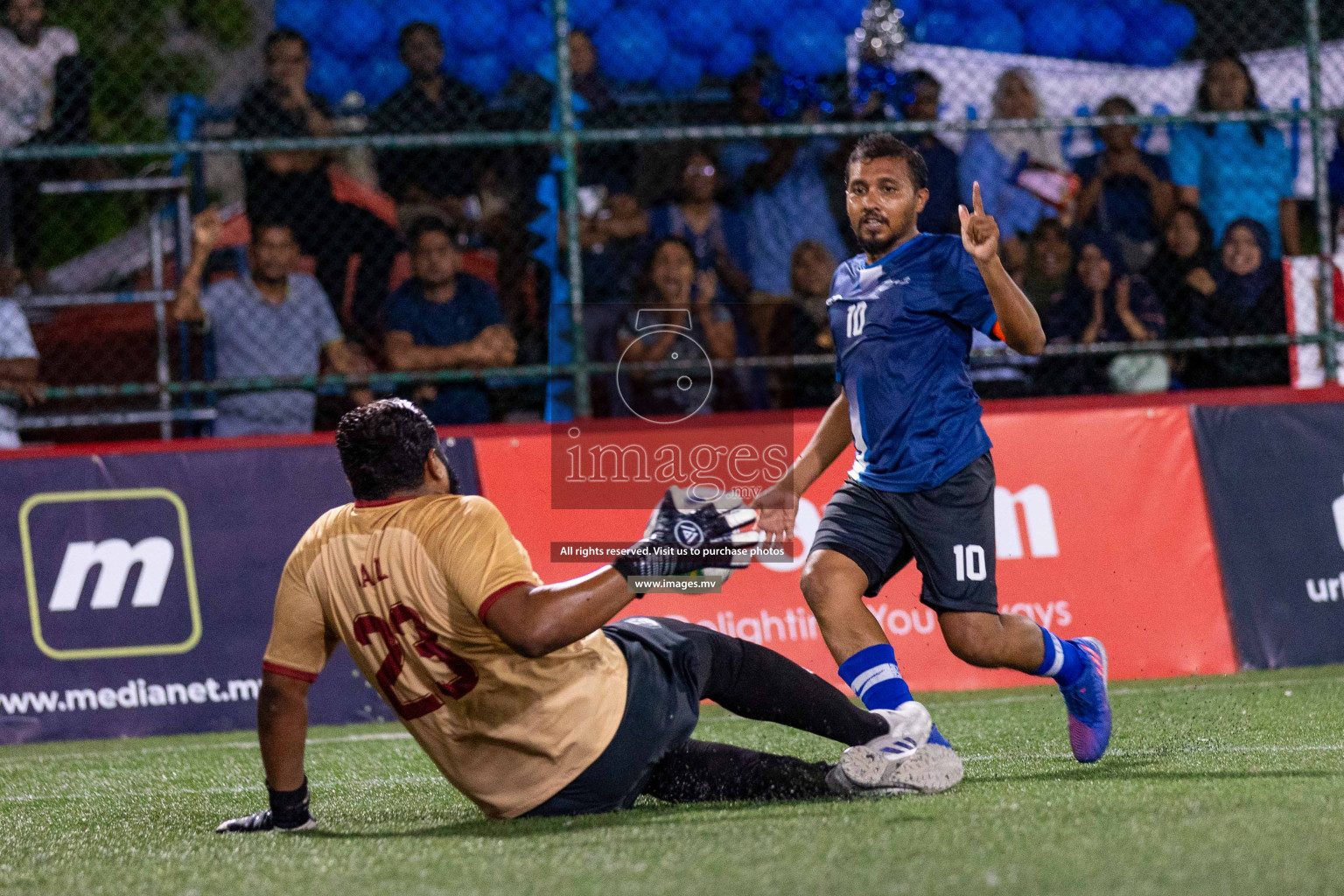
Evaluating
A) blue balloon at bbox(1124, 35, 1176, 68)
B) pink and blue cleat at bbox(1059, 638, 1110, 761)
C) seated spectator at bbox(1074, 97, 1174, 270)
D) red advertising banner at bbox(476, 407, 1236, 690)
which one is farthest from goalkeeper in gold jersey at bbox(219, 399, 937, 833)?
blue balloon at bbox(1124, 35, 1176, 68)

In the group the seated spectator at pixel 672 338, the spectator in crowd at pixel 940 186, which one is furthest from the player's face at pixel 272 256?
the spectator in crowd at pixel 940 186

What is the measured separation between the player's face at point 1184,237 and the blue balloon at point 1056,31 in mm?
2030

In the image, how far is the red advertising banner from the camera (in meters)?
6.81

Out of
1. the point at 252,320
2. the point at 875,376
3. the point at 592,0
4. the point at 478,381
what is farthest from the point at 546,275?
the point at 875,376

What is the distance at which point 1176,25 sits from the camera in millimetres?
9945

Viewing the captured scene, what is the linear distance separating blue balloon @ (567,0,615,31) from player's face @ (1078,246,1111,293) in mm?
3278

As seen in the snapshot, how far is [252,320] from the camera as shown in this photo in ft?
25.7

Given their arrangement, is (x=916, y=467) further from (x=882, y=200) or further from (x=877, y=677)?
(x=882, y=200)

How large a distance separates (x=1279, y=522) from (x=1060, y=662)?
296 cm

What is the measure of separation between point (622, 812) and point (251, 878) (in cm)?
102

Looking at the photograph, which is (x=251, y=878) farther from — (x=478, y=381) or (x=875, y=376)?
(x=478, y=381)

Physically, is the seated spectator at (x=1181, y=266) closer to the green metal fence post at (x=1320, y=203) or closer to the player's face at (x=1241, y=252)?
the player's face at (x=1241, y=252)

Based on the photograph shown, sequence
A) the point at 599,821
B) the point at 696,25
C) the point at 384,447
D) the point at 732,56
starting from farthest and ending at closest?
the point at 732,56 → the point at 696,25 → the point at 599,821 → the point at 384,447

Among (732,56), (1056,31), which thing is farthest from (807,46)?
(1056,31)
